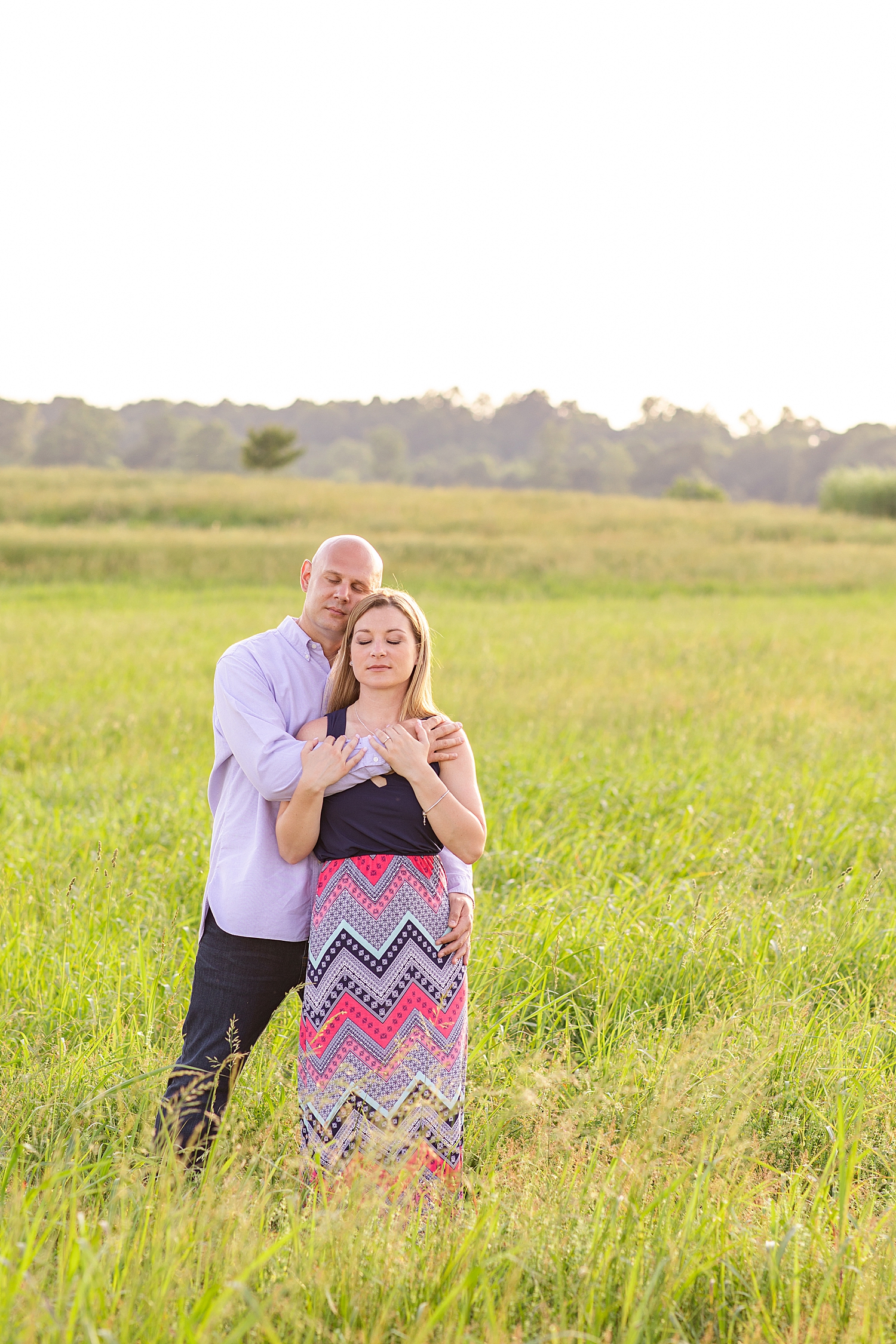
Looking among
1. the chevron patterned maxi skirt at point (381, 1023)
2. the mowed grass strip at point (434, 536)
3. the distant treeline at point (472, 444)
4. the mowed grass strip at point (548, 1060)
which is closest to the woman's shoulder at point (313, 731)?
the chevron patterned maxi skirt at point (381, 1023)

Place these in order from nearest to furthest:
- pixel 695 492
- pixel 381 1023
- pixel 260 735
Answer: pixel 381 1023
pixel 260 735
pixel 695 492

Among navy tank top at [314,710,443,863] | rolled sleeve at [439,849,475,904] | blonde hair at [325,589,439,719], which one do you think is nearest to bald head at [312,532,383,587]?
blonde hair at [325,589,439,719]

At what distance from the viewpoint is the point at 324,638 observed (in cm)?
323

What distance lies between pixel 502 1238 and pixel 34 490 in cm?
4013

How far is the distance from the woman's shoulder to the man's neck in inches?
9.7

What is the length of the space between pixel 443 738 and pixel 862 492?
53.7 metres

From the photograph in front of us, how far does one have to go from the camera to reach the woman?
270 centimetres

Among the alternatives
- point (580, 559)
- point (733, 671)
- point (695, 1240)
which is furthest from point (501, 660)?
point (580, 559)

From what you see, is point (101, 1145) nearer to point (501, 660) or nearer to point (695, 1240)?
point (695, 1240)

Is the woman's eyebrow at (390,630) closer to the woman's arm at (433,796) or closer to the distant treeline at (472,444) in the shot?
the woman's arm at (433,796)

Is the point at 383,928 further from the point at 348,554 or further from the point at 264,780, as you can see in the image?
the point at 348,554

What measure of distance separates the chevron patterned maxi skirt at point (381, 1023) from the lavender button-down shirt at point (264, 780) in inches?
6.1

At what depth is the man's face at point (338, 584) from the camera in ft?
10.2

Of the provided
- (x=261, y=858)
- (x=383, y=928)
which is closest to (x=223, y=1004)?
(x=261, y=858)
